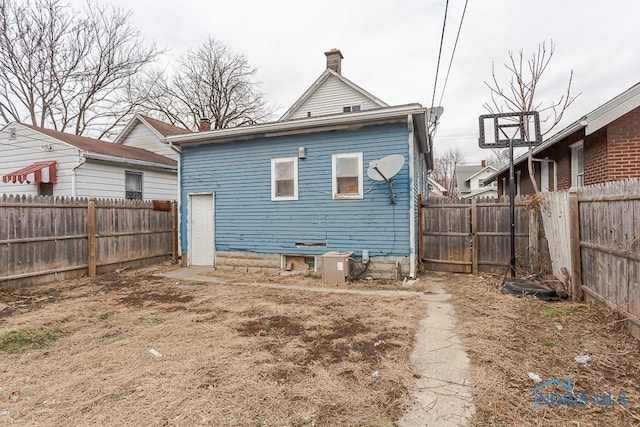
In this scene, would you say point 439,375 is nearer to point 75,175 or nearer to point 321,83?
point 75,175

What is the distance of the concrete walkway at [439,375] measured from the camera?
240 centimetres

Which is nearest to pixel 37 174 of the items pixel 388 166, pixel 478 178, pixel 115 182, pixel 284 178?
pixel 115 182

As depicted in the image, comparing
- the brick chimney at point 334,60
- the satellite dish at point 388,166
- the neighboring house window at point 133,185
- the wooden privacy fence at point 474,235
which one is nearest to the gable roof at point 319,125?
the satellite dish at point 388,166

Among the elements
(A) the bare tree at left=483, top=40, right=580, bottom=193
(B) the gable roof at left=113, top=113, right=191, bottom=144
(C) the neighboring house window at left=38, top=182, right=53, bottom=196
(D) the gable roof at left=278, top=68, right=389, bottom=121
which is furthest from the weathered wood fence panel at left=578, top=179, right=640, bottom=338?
(B) the gable roof at left=113, top=113, right=191, bottom=144

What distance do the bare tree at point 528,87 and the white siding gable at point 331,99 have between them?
17.0 ft

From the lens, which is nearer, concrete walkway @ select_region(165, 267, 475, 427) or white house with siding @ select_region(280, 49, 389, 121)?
concrete walkway @ select_region(165, 267, 475, 427)

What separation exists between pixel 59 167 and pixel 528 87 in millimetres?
13644

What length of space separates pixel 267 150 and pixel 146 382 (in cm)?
636

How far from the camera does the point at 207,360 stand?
10.9ft

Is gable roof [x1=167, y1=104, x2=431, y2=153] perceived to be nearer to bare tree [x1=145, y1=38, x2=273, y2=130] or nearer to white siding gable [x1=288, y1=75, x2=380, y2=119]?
white siding gable [x1=288, y1=75, x2=380, y2=119]

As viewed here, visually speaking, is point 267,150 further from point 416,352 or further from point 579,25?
point 579,25

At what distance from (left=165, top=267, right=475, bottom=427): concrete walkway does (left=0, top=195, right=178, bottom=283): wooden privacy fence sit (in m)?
7.78

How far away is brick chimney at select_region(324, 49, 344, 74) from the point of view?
47.5 ft

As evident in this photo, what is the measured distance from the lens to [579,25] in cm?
866
